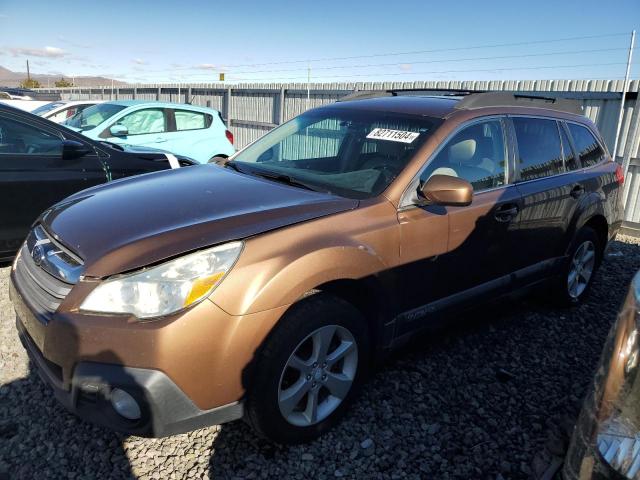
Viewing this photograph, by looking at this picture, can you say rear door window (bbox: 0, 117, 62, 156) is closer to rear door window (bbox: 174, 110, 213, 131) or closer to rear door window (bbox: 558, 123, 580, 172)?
rear door window (bbox: 174, 110, 213, 131)

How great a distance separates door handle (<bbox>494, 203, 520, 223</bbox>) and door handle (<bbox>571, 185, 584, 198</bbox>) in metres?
0.85

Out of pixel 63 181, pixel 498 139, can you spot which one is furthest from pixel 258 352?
pixel 63 181

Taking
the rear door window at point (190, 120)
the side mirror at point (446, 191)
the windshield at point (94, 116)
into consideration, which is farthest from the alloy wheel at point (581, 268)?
the windshield at point (94, 116)

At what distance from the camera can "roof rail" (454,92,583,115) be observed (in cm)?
321

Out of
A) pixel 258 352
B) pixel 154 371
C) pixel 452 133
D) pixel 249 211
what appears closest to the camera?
pixel 154 371

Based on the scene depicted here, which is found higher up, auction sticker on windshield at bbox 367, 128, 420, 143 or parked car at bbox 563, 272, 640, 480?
auction sticker on windshield at bbox 367, 128, 420, 143

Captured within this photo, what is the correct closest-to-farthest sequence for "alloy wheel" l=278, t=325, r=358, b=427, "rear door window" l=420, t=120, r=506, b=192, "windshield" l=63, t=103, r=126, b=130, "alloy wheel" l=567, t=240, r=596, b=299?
"alloy wheel" l=278, t=325, r=358, b=427 → "rear door window" l=420, t=120, r=506, b=192 → "alloy wheel" l=567, t=240, r=596, b=299 → "windshield" l=63, t=103, r=126, b=130

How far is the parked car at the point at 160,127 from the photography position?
26.7 ft

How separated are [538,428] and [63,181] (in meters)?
4.22

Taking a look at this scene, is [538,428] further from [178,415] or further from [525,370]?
[178,415]

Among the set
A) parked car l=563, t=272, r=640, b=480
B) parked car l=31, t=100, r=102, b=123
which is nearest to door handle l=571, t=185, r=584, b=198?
parked car l=563, t=272, r=640, b=480

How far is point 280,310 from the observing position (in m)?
2.13

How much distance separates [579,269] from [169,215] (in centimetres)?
365

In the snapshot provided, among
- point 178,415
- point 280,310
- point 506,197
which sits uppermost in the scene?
point 506,197
